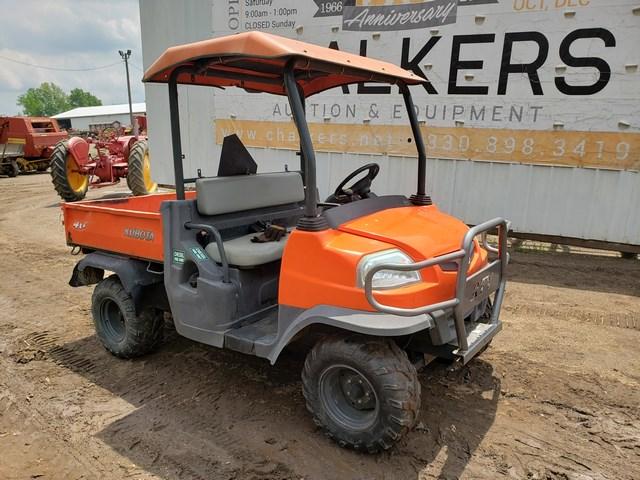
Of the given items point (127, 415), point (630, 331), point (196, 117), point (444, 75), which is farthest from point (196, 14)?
point (630, 331)

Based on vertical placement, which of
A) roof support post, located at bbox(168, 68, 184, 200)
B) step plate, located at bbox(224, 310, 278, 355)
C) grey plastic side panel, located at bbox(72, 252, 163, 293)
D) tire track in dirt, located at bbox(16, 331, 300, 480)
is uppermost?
roof support post, located at bbox(168, 68, 184, 200)

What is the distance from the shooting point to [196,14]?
8.80m

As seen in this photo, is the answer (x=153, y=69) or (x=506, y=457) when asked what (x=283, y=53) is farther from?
(x=506, y=457)

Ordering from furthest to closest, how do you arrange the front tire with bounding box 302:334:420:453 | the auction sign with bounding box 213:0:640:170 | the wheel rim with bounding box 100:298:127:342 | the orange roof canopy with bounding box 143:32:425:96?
the auction sign with bounding box 213:0:640:170 < the wheel rim with bounding box 100:298:127:342 < the orange roof canopy with bounding box 143:32:425:96 < the front tire with bounding box 302:334:420:453

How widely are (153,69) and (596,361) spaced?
12.6 feet

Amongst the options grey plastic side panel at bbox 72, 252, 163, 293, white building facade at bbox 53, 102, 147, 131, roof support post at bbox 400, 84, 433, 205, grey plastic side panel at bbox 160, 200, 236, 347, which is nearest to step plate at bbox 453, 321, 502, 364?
roof support post at bbox 400, 84, 433, 205

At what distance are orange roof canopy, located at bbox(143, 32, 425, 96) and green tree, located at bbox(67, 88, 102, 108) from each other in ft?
395

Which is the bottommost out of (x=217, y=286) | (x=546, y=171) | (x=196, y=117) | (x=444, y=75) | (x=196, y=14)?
(x=217, y=286)

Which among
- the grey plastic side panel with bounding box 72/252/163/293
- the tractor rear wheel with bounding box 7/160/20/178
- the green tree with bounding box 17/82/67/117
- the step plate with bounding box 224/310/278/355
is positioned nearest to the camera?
the step plate with bounding box 224/310/278/355

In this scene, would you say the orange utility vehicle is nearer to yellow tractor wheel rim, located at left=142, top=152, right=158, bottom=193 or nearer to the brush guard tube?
the brush guard tube

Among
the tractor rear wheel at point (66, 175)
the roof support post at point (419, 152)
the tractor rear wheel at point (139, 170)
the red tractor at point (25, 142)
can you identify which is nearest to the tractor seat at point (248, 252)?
the roof support post at point (419, 152)

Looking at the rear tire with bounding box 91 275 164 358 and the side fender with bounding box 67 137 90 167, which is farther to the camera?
the side fender with bounding box 67 137 90 167

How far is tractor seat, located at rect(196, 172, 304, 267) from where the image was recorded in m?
3.24

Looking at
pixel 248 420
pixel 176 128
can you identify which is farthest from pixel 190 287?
pixel 176 128
